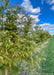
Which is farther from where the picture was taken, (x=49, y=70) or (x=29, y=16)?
(x=49, y=70)

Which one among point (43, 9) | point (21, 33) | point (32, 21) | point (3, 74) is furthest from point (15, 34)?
point (43, 9)

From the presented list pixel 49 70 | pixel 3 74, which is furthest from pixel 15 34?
pixel 49 70

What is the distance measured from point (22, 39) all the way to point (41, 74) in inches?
47.0

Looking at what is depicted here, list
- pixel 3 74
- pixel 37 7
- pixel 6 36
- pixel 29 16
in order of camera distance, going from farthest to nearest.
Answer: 1. pixel 37 7
2. pixel 3 74
3. pixel 29 16
4. pixel 6 36

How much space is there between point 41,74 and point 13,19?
150cm

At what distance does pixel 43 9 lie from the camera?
65.7 inches

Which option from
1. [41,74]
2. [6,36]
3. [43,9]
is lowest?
[41,74]

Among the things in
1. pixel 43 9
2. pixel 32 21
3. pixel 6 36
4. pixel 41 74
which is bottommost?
pixel 41 74

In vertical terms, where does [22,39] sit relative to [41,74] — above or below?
above

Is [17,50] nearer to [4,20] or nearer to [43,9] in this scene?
[4,20]

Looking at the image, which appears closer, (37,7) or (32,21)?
(32,21)

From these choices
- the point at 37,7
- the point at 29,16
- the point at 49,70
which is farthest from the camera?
the point at 49,70

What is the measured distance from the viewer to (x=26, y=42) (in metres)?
1.05

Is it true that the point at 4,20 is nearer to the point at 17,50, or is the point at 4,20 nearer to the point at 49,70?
the point at 17,50
